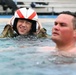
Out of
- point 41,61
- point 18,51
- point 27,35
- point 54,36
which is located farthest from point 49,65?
point 27,35

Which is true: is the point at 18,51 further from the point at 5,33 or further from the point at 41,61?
the point at 5,33

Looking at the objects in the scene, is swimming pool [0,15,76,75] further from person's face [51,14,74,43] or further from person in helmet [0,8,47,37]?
person in helmet [0,8,47,37]

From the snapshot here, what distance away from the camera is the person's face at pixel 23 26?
18.7 ft

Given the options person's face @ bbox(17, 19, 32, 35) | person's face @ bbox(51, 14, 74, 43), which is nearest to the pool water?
person's face @ bbox(51, 14, 74, 43)

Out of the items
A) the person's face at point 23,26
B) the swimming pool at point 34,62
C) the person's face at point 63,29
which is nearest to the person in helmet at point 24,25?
the person's face at point 23,26

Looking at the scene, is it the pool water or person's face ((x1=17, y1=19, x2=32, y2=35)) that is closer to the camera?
the pool water

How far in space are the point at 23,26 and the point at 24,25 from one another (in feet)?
0.13

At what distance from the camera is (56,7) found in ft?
62.5

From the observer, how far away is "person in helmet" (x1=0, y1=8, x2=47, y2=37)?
577cm

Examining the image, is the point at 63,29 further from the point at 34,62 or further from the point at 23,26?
the point at 23,26

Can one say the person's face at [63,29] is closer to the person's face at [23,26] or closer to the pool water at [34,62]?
the pool water at [34,62]

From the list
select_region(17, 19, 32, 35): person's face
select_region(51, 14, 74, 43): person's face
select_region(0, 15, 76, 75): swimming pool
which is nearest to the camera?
select_region(0, 15, 76, 75): swimming pool

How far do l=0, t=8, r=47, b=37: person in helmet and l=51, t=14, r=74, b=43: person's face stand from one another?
6.07 ft

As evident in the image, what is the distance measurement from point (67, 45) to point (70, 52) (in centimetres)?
10
